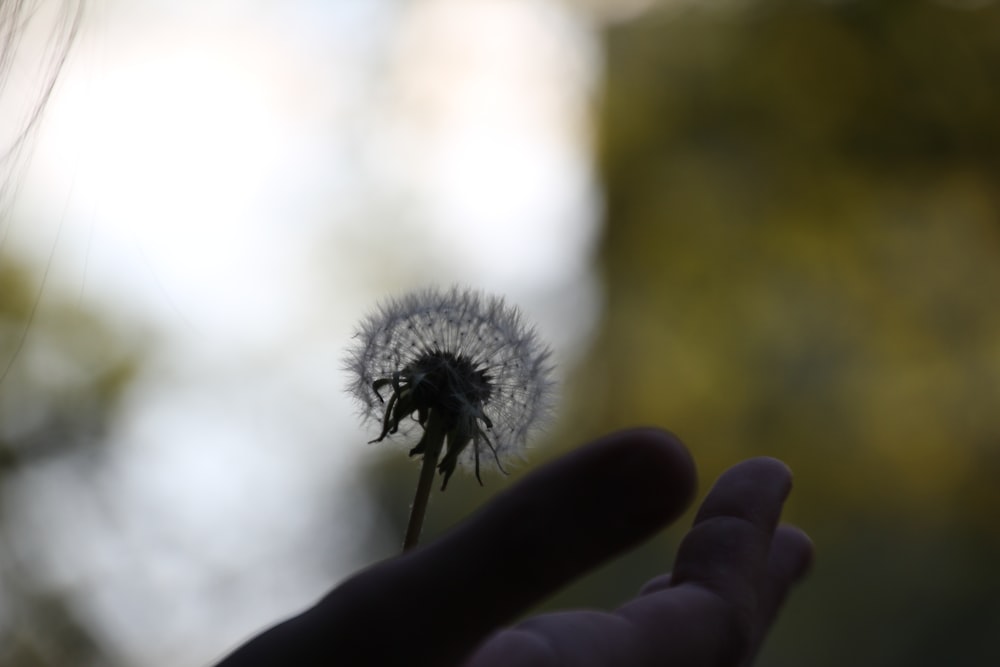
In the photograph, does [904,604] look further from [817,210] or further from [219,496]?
[219,496]

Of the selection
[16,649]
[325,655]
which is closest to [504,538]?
[325,655]

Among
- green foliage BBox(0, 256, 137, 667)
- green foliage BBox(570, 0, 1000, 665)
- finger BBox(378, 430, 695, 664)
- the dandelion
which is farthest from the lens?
green foliage BBox(570, 0, 1000, 665)

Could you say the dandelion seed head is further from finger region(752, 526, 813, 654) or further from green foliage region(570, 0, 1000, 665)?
green foliage region(570, 0, 1000, 665)

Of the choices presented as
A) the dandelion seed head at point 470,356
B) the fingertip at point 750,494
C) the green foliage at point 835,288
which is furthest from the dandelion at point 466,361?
the green foliage at point 835,288

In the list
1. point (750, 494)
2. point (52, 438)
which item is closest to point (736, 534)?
point (750, 494)

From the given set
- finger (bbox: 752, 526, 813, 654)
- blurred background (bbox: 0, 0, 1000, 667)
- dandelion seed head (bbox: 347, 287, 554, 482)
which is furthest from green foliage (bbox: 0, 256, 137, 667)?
finger (bbox: 752, 526, 813, 654)

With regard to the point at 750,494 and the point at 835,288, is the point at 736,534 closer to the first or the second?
the point at 750,494
